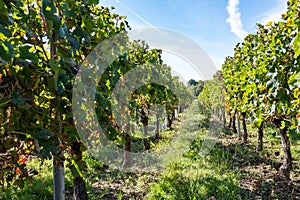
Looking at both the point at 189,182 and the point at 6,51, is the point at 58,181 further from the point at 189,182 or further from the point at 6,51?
the point at 189,182

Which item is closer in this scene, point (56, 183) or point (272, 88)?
point (56, 183)

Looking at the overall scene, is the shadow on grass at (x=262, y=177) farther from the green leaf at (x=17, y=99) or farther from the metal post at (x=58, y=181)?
the green leaf at (x=17, y=99)

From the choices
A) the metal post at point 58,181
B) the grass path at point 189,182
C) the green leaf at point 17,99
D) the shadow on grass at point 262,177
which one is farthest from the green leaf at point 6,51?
the shadow on grass at point 262,177

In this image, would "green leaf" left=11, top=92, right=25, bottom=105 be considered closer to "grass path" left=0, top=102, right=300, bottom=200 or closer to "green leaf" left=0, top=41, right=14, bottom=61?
"green leaf" left=0, top=41, right=14, bottom=61

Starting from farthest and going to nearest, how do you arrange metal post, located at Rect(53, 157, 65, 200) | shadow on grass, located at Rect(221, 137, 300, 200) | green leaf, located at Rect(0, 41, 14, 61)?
shadow on grass, located at Rect(221, 137, 300, 200)
metal post, located at Rect(53, 157, 65, 200)
green leaf, located at Rect(0, 41, 14, 61)

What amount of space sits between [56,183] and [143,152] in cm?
719

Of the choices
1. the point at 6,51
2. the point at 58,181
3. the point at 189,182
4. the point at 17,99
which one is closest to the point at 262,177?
the point at 189,182

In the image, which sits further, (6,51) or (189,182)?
(189,182)

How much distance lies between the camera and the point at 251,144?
9805mm

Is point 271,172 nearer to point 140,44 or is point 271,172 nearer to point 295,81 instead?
point 295,81

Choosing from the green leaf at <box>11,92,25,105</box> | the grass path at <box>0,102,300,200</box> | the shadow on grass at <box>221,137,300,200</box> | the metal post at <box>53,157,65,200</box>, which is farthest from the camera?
the shadow on grass at <box>221,137,300,200</box>

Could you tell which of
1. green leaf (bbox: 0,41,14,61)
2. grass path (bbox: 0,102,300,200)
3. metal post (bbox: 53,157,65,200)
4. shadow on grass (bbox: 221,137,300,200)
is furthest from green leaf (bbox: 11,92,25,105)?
shadow on grass (bbox: 221,137,300,200)

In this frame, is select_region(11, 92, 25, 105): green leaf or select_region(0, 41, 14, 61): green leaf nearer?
select_region(0, 41, 14, 61): green leaf

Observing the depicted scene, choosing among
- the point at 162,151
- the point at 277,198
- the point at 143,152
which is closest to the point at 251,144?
the point at 162,151
